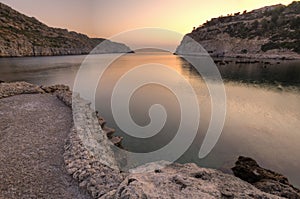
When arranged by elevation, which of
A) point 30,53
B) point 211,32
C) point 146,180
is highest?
point 211,32

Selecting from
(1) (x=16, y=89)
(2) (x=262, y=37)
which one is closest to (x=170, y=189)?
(1) (x=16, y=89)

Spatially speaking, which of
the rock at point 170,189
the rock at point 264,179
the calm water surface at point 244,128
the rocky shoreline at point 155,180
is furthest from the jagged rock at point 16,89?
the rock at point 264,179

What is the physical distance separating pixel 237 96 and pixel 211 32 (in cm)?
12454

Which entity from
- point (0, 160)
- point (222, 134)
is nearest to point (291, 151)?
point (222, 134)

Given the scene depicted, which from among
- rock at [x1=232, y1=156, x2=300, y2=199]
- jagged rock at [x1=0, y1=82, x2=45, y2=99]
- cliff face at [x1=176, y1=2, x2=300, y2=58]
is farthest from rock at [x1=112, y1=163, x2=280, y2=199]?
cliff face at [x1=176, y1=2, x2=300, y2=58]

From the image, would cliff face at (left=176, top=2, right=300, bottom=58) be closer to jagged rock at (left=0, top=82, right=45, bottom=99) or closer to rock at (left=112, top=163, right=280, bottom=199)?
rock at (left=112, top=163, right=280, bottom=199)

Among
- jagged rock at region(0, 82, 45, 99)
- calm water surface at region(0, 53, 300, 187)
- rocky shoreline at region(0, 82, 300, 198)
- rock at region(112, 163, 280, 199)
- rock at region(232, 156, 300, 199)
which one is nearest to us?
rock at region(112, 163, 280, 199)

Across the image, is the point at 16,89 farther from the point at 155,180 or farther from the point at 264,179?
the point at 264,179

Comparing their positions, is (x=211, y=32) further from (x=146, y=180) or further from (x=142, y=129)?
(x=146, y=180)

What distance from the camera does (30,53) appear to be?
122 m

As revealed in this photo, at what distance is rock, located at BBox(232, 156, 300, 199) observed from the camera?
27.8 feet

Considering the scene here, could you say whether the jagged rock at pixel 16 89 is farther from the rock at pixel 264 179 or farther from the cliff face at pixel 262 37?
the cliff face at pixel 262 37

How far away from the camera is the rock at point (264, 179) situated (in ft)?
27.8

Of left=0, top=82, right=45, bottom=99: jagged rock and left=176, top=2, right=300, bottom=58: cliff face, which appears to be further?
left=176, top=2, right=300, bottom=58: cliff face
